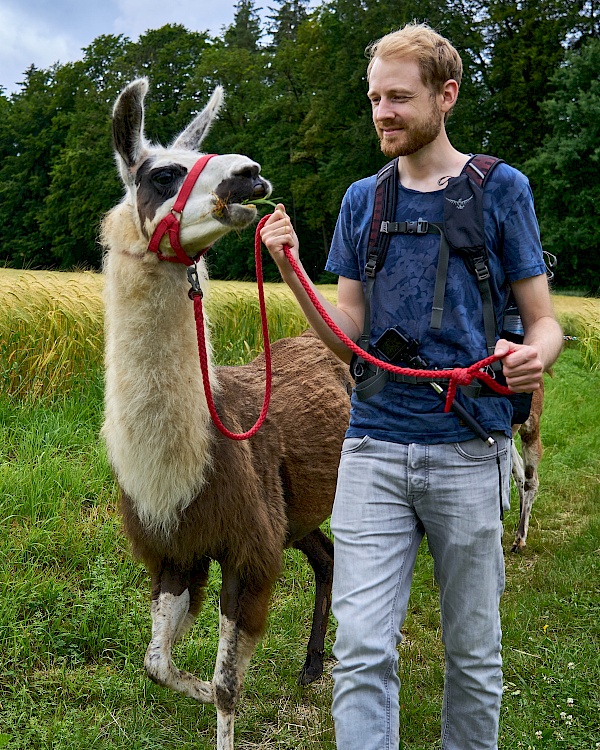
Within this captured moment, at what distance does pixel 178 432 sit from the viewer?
9.91 feet

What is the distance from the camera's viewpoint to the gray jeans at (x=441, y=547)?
226cm

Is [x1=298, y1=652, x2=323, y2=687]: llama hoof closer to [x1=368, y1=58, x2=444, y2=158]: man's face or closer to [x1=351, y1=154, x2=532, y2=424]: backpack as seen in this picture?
[x1=351, y1=154, x2=532, y2=424]: backpack

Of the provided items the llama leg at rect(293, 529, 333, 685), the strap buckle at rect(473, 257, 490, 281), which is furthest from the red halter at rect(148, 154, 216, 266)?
the llama leg at rect(293, 529, 333, 685)

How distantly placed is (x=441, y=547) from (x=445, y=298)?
2.37 feet

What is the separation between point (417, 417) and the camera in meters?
2.32

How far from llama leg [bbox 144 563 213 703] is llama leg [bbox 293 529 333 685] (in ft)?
2.73

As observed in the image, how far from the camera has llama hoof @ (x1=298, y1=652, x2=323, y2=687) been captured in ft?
13.0

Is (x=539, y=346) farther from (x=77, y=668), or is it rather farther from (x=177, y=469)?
(x=77, y=668)

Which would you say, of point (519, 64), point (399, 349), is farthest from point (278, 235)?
point (519, 64)

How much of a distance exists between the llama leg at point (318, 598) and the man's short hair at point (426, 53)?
8.98 feet

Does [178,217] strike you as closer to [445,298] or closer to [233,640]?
[445,298]

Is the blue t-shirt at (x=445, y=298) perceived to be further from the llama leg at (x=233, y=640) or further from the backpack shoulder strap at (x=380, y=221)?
the llama leg at (x=233, y=640)

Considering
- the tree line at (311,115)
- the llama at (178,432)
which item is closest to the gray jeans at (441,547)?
the llama at (178,432)

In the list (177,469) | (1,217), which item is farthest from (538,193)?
(177,469)
